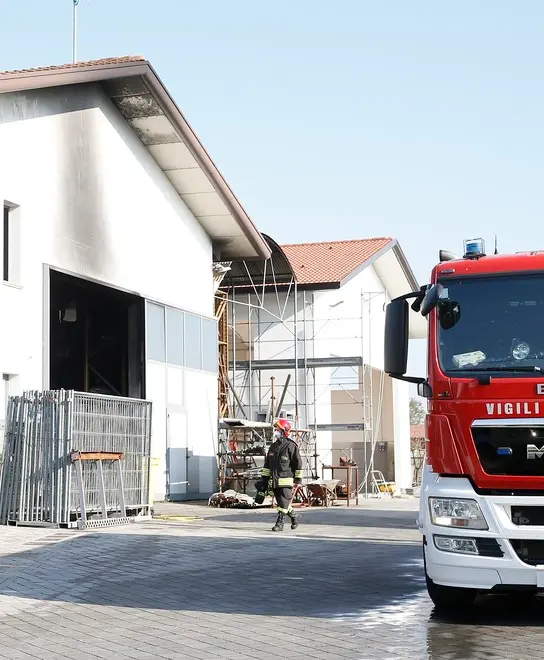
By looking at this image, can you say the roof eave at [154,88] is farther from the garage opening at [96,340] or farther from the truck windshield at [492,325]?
the truck windshield at [492,325]

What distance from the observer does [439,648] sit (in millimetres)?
7754

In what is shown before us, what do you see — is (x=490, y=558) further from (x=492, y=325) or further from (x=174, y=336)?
(x=174, y=336)

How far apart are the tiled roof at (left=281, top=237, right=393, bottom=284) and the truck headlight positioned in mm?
28039

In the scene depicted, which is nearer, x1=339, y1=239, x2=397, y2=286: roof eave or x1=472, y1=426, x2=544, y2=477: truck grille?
x1=472, y1=426, x2=544, y2=477: truck grille

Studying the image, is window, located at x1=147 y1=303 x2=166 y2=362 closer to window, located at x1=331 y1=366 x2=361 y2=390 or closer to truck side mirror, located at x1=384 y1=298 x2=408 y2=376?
window, located at x1=331 y1=366 x2=361 y2=390

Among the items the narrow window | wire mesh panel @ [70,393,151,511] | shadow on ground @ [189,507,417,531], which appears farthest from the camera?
the narrow window

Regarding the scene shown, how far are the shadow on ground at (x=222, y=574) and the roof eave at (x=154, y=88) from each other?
8.89 m

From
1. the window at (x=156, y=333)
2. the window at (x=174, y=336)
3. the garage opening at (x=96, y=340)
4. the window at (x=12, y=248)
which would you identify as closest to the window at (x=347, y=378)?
the window at (x=174, y=336)

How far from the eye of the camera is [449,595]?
9094 mm

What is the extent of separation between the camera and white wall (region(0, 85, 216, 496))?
20578mm

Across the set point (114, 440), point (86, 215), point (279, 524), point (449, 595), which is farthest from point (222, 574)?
point (86, 215)

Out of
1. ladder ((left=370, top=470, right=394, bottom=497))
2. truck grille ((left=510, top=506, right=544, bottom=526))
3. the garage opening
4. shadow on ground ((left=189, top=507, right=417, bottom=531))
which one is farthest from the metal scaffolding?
truck grille ((left=510, top=506, right=544, bottom=526))

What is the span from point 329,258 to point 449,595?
31608mm

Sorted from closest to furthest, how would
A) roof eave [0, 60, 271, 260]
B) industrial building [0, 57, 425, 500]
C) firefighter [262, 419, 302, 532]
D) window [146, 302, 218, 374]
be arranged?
1. firefighter [262, 419, 302, 532]
2. roof eave [0, 60, 271, 260]
3. industrial building [0, 57, 425, 500]
4. window [146, 302, 218, 374]
